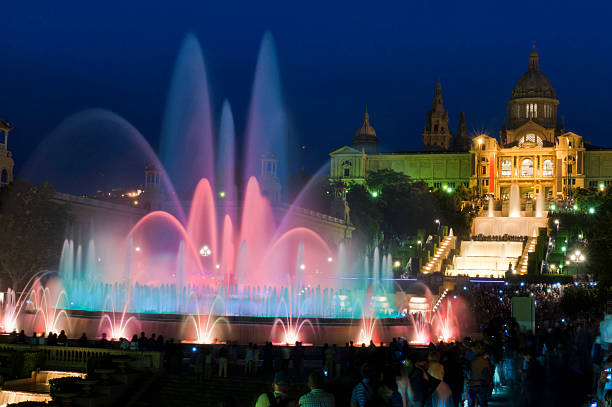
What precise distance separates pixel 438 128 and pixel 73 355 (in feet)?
506

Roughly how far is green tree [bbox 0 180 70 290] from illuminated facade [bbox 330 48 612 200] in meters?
96.5

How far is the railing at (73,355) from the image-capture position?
68.8 feet

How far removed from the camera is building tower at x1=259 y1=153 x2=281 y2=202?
68375mm

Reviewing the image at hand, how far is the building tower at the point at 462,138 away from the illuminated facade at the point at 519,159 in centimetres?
1484

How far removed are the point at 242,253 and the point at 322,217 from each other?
98.6ft

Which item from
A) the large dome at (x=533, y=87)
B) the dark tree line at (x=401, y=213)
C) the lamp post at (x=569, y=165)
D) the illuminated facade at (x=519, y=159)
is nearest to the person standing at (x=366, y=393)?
the dark tree line at (x=401, y=213)

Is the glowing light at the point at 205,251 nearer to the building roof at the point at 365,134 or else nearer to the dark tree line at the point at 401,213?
the dark tree line at the point at 401,213

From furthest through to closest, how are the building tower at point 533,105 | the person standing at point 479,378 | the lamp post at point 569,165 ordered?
the building tower at point 533,105, the lamp post at point 569,165, the person standing at point 479,378

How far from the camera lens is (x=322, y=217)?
8300cm

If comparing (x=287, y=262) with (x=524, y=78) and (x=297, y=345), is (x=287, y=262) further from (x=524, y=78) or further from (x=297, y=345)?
(x=524, y=78)

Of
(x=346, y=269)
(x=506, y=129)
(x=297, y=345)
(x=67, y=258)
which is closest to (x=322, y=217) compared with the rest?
(x=346, y=269)

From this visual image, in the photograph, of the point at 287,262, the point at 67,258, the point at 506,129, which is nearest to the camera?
the point at 67,258

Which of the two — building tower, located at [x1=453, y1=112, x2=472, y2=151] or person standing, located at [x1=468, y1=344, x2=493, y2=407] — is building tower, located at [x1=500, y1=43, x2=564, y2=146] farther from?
person standing, located at [x1=468, y1=344, x2=493, y2=407]

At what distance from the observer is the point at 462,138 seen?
17450 centimetres
